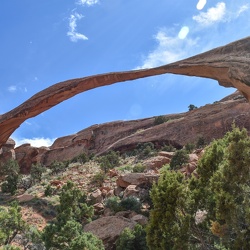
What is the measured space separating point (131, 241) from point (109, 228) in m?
1.86

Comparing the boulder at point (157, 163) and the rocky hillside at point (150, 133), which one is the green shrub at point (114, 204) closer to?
the boulder at point (157, 163)

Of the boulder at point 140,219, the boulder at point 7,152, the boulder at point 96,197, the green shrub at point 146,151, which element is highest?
the boulder at point 7,152

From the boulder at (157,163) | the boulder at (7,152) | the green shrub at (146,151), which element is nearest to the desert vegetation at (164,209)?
the boulder at (157,163)

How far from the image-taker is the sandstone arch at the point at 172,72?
33.3 ft

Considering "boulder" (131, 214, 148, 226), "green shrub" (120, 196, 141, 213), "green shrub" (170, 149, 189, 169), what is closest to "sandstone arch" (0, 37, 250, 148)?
"green shrub" (120, 196, 141, 213)

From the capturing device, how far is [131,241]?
1164cm

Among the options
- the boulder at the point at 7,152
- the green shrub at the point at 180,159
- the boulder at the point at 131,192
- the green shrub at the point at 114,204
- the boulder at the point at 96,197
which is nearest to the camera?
the green shrub at the point at 114,204

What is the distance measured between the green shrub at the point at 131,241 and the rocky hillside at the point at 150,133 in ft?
58.8

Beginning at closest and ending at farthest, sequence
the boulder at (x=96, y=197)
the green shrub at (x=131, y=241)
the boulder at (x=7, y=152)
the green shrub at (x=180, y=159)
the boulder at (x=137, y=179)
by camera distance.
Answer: the green shrub at (x=131, y=241) → the boulder at (x=96, y=197) → the boulder at (x=137, y=179) → the green shrub at (x=180, y=159) → the boulder at (x=7, y=152)

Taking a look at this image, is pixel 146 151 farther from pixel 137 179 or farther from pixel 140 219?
pixel 140 219

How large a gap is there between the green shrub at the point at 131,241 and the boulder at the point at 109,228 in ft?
2.58

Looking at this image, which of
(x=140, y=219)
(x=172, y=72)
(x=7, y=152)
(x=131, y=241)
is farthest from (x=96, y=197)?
(x=7, y=152)

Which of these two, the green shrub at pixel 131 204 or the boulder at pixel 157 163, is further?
the boulder at pixel 157 163

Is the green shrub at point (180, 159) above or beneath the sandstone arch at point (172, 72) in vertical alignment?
beneath
